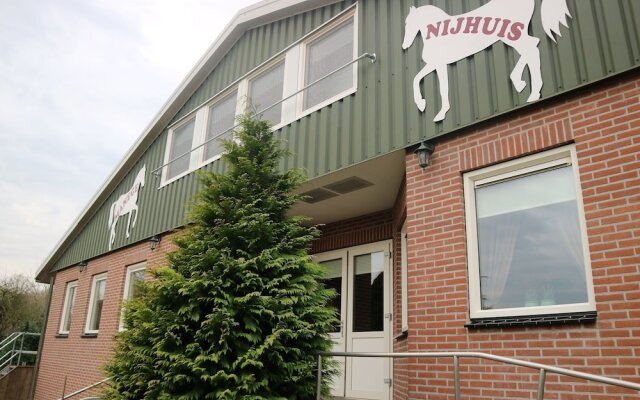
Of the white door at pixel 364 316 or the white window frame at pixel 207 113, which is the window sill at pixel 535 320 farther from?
the white window frame at pixel 207 113

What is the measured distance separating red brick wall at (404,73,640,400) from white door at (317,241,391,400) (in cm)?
237

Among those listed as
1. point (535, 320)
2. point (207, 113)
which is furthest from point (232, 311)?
point (207, 113)

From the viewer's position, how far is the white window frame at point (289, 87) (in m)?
7.13

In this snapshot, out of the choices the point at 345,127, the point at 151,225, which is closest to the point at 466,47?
the point at 345,127

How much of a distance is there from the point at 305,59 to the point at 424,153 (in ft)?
11.5

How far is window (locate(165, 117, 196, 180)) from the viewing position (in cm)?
1039

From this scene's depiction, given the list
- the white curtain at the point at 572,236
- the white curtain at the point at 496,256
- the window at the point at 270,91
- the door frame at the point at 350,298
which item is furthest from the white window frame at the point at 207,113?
the white curtain at the point at 572,236

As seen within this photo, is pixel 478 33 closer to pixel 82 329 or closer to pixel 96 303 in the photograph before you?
pixel 96 303

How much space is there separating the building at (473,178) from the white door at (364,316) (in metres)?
0.03

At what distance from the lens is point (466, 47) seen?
206 inches

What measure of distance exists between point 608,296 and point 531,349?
0.73m

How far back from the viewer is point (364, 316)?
7734 millimetres

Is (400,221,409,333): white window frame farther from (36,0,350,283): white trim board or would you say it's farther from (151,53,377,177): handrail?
(36,0,350,283): white trim board

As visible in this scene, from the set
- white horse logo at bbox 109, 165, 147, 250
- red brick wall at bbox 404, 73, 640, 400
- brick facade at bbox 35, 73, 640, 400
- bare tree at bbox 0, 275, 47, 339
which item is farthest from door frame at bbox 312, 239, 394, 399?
bare tree at bbox 0, 275, 47, 339
